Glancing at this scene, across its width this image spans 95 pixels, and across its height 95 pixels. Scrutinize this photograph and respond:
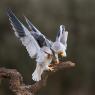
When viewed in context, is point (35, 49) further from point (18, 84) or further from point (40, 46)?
point (18, 84)

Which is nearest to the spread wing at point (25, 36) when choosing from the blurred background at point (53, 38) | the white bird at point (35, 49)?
the white bird at point (35, 49)

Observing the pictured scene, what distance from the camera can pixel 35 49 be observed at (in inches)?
46.1

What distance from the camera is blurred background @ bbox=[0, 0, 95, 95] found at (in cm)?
303

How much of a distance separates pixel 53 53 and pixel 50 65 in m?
0.04

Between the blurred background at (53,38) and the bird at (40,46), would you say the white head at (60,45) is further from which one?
the blurred background at (53,38)

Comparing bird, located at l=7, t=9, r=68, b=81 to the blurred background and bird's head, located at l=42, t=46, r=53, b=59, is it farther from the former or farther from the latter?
the blurred background

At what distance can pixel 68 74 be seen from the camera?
126 inches

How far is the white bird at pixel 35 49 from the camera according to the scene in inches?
45.4

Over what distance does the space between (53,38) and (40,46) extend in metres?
1.77

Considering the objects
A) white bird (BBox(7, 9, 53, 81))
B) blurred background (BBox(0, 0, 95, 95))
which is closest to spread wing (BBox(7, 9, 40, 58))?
white bird (BBox(7, 9, 53, 81))

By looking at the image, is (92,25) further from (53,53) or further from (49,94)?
(53,53)

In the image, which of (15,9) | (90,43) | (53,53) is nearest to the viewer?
(53,53)

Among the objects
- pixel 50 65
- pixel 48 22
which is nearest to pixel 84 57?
pixel 48 22

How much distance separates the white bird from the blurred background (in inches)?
69.0
